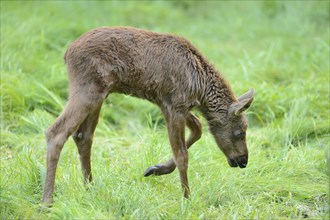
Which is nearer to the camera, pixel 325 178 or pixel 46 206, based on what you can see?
pixel 46 206

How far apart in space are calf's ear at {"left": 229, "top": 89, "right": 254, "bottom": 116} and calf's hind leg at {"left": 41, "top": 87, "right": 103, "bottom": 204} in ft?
4.95

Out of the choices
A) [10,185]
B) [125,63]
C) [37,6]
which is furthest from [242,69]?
[10,185]

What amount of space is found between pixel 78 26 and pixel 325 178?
228 inches

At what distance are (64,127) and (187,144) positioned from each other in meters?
1.67

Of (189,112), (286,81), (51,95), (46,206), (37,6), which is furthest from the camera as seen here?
(37,6)

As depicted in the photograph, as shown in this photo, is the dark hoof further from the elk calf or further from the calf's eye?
the calf's eye

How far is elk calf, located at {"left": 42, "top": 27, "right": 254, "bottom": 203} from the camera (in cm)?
698

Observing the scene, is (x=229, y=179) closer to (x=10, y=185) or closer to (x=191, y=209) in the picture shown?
(x=191, y=209)

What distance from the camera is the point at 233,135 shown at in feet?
Answer: 25.7

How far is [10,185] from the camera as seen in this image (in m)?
7.09

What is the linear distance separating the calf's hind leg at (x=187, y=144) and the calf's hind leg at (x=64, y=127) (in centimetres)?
102

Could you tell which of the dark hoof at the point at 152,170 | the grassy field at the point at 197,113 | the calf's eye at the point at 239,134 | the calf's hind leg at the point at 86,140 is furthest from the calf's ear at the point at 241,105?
the calf's hind leg at the point at 86,140

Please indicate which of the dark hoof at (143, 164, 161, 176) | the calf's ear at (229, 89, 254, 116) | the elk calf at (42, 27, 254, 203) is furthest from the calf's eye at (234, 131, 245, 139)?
the dark hoof at (143, 164, 161, 176)

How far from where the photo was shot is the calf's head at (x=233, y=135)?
7.82 meters
